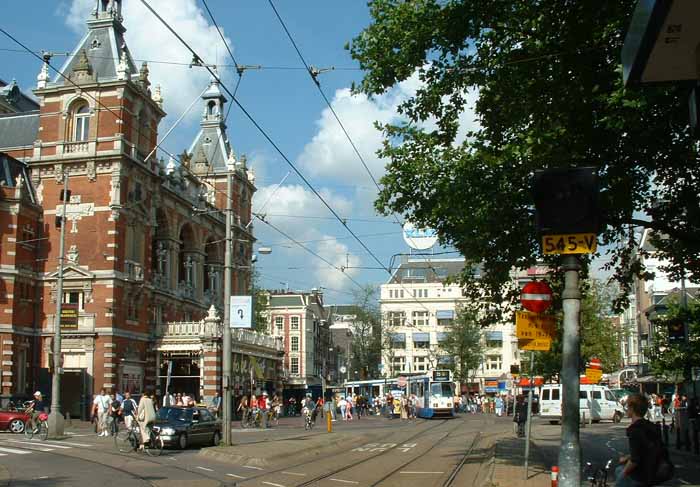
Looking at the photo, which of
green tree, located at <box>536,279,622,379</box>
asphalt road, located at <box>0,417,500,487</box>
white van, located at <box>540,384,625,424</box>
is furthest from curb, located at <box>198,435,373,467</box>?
green tree, located at <box>536,279,622,379</box>

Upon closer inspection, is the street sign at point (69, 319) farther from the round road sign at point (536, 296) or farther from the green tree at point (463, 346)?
the green tree at point (463, 346)

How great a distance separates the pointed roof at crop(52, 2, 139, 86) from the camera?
164 ft

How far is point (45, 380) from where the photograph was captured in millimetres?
45094

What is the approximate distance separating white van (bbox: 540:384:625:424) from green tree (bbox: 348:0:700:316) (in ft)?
95.2

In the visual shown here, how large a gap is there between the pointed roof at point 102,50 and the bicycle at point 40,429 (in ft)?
79.2

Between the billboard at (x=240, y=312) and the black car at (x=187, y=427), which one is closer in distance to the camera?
the black car at (x=187, y=427)

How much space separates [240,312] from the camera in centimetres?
2848

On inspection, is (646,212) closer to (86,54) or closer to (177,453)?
(177,453)

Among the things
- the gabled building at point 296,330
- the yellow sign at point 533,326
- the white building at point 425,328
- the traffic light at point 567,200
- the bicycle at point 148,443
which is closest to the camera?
the traffic light at point 567,200

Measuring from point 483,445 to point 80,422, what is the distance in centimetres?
2491

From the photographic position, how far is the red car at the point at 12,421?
33844 mm

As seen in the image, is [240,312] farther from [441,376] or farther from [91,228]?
[441,376]

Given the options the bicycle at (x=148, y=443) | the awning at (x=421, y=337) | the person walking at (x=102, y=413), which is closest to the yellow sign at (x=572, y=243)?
the bicycle at (x=148, y=443)

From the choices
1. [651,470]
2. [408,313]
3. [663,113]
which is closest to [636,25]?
[651,470]
